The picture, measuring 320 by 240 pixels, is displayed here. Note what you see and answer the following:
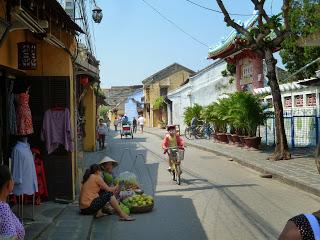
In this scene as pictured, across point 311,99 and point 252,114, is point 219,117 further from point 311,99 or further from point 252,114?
point 311,99

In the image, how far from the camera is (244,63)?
30.0 meters

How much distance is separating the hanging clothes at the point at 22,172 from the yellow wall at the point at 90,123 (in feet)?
53.6

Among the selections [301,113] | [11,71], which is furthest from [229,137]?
[11,71]

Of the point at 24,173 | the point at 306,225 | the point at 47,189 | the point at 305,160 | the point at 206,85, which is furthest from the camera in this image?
the point at 206,85

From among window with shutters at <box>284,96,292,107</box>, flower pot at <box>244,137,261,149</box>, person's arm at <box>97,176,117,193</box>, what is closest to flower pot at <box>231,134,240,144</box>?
flower pot at <box>244,137,261,149</box>

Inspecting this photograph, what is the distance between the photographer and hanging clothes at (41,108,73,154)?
10625 mm

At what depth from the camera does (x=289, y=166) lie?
1573cm

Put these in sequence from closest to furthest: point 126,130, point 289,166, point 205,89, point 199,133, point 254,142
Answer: point 289,166 < point 254,142 < point 199,133 < point 126,130 < point 205,89

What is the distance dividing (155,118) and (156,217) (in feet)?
207

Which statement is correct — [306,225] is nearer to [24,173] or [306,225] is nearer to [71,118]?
[24,173]

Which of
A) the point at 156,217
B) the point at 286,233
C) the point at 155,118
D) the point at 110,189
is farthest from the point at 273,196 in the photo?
the point at 155,118

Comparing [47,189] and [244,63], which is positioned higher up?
[244,63]

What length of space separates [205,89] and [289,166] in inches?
1010

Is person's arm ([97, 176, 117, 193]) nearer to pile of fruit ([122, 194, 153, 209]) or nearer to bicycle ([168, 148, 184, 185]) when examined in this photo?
pile of fruit ([122, 194, 153, 209])
